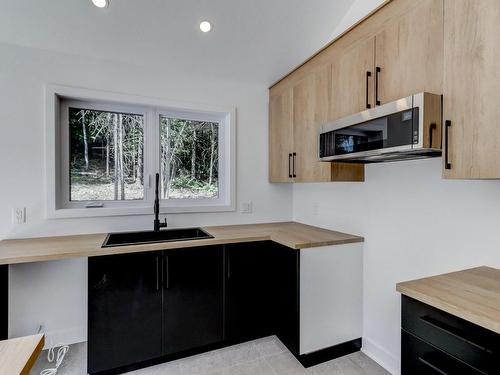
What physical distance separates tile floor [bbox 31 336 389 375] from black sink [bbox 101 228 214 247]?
85cm

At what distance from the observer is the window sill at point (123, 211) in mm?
2100

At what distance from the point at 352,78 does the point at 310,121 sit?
1.57 feet

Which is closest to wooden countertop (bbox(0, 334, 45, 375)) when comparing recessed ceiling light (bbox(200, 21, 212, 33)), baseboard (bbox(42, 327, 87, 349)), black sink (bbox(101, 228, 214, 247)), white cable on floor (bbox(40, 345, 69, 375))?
black sink (bbox(101, 228, 214, 247))

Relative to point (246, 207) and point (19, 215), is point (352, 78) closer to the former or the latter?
point (246, 207)

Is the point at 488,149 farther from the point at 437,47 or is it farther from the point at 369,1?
the point at 369,1

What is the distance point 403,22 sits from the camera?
1456 millimetres

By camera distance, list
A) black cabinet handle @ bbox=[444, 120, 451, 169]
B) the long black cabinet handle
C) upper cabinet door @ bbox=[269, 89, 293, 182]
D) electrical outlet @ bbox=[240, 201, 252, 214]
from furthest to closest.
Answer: electrical outlet @ bbox=[240, 201, 252, 214] < upper cabinet door @ bbox=[269, 89, 293, 182] < black cabinet handle @ bbox=[444, 120, 451, 169] < the long black cabinet handle

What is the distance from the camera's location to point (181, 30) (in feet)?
6.83

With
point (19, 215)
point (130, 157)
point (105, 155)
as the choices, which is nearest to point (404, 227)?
point (130, 157)

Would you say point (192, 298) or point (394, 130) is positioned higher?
point (394, 130)

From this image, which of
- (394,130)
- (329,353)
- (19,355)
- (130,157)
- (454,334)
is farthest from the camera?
(130,157)

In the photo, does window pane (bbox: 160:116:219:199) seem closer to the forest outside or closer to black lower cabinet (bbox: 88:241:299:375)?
the forest outside

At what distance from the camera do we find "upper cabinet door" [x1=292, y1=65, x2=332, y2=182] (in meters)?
2.03

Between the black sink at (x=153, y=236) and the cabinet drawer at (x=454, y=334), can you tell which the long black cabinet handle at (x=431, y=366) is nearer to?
the cabinet drawer at (x=454, y=334)
